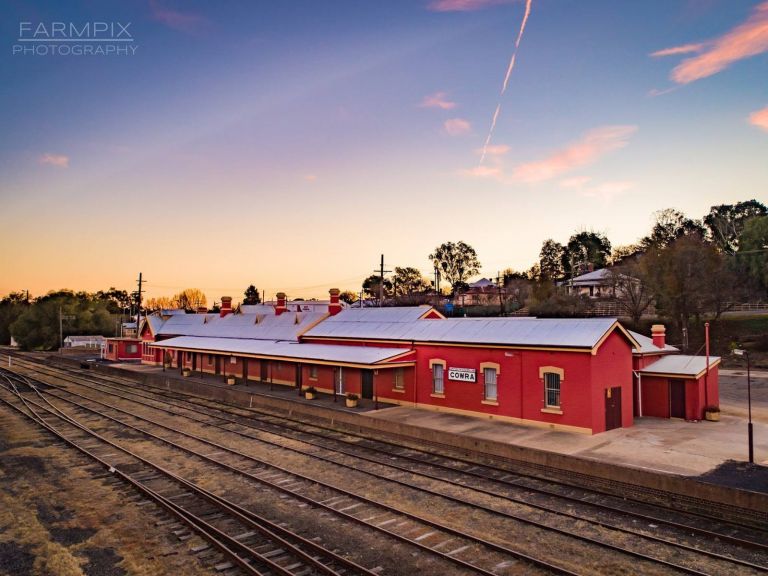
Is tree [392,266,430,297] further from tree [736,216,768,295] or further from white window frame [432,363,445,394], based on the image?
white window frame [432,363,445,394]

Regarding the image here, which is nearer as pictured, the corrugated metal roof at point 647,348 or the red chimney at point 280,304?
the corrugated metal roof at point 647,348

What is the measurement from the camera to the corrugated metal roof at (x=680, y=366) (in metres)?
23.8

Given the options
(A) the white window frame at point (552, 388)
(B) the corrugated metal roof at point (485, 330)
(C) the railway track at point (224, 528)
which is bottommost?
(C) the railway track at point (224, 528)

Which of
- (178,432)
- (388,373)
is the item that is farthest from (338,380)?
(178,432)

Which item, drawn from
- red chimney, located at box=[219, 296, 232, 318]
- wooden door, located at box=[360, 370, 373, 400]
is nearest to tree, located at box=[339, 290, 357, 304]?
red chimney, located at box=[219, 296, 232, 318]

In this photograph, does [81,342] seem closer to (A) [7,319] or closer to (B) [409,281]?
(A) [7,319]

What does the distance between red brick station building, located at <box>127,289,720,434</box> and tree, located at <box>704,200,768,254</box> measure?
7096 cm

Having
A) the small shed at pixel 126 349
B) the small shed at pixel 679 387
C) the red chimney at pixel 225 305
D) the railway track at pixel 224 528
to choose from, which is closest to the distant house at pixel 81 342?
the small shed at pixel 126 349

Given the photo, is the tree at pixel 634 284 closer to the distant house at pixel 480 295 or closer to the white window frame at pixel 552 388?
the white window frame at pixel 552 388

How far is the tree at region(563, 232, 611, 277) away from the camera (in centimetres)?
11969

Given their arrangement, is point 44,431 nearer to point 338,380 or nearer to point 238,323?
point 338,380

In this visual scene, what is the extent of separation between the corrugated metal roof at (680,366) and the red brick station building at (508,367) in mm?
42

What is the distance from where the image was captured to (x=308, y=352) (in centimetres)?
3241

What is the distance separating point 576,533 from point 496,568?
281 cm
